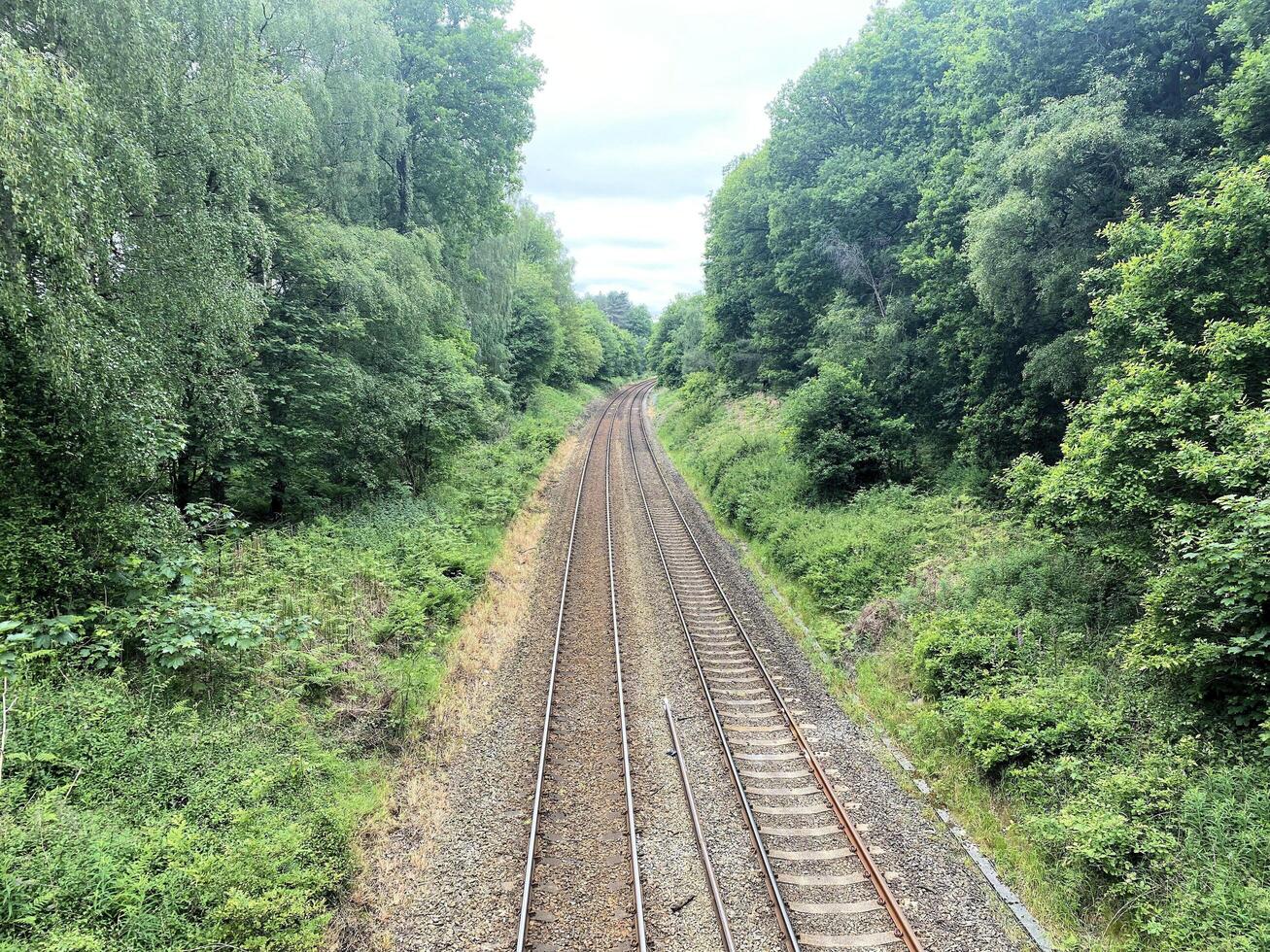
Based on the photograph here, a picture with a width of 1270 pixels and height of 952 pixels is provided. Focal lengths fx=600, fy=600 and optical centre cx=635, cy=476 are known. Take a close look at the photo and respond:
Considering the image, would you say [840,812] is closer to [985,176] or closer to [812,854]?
[812,854]

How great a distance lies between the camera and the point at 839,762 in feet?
28.7

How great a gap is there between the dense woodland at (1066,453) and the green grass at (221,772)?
779 centimetres

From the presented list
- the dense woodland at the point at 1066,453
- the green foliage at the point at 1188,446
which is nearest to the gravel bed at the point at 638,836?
the dense woodland at the point at 1066,453

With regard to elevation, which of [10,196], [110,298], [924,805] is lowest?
[924,805]

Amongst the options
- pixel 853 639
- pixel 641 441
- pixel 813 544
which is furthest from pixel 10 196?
pixel 641 441

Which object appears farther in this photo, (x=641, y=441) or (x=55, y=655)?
(x=641, y=441)

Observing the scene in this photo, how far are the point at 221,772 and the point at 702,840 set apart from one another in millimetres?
5435

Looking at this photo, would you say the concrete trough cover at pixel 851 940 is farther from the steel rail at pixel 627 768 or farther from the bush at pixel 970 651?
the bush at pixel 970 651

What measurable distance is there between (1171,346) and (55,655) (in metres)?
14.4

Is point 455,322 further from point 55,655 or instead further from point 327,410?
point 55,655

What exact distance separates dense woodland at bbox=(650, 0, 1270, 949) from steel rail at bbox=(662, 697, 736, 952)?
3421 millimetres

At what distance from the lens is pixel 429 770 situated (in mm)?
8453

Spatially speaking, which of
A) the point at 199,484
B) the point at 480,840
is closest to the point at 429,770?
the point at 480,840

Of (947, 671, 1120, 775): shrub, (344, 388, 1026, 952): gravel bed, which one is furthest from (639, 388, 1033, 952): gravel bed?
(947, 671, 1120, 775): shrub
